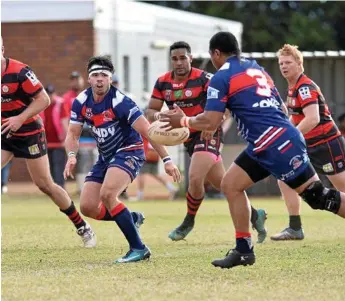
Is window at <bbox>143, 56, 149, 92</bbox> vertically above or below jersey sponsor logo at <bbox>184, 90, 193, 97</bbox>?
below

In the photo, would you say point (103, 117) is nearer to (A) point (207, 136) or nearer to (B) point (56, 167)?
(A) point (207, 136)

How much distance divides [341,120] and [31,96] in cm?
1001

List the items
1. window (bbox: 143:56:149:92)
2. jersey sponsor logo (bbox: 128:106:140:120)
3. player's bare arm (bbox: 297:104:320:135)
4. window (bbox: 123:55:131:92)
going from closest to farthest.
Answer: jersey sponsor logo (bbox: 128:106:140:120), player's bare arm (bbox: 297:104:320:135), window (bbox: 123:55:131:92), window (bbox: 143:56:149:92)

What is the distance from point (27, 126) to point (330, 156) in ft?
10.7

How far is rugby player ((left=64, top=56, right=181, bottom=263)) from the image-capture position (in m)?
10.6

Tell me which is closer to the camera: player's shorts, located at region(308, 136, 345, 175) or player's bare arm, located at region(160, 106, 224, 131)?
player's bare arm, located at region(160, 106, 224, 131)

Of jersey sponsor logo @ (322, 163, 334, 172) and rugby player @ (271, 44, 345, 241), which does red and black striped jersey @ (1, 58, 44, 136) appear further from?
jersey sponsor logo @ (322, 163, 334, 172)

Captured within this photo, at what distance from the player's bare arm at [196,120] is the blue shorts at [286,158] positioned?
0.46 m

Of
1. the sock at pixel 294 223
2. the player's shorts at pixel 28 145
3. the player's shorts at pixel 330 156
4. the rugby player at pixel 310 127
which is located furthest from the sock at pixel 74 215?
the player's shorts at pixel 330 156

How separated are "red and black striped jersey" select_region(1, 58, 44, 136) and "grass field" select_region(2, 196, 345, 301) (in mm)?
1356

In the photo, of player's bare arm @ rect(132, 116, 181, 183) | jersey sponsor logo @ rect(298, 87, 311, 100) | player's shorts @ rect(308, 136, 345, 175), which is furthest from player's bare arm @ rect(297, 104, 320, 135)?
player's bare arm @ rect(132, 116, 181, 183)

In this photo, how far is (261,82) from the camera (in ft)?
31.5

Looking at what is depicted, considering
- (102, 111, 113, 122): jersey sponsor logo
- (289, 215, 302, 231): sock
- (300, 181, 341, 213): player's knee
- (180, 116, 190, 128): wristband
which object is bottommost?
(289, 215, 302, 231): sock

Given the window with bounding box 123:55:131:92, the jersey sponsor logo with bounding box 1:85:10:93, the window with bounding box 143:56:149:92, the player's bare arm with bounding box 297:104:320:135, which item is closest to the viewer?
the player's bare arm with bounding box 297:104:320:135
